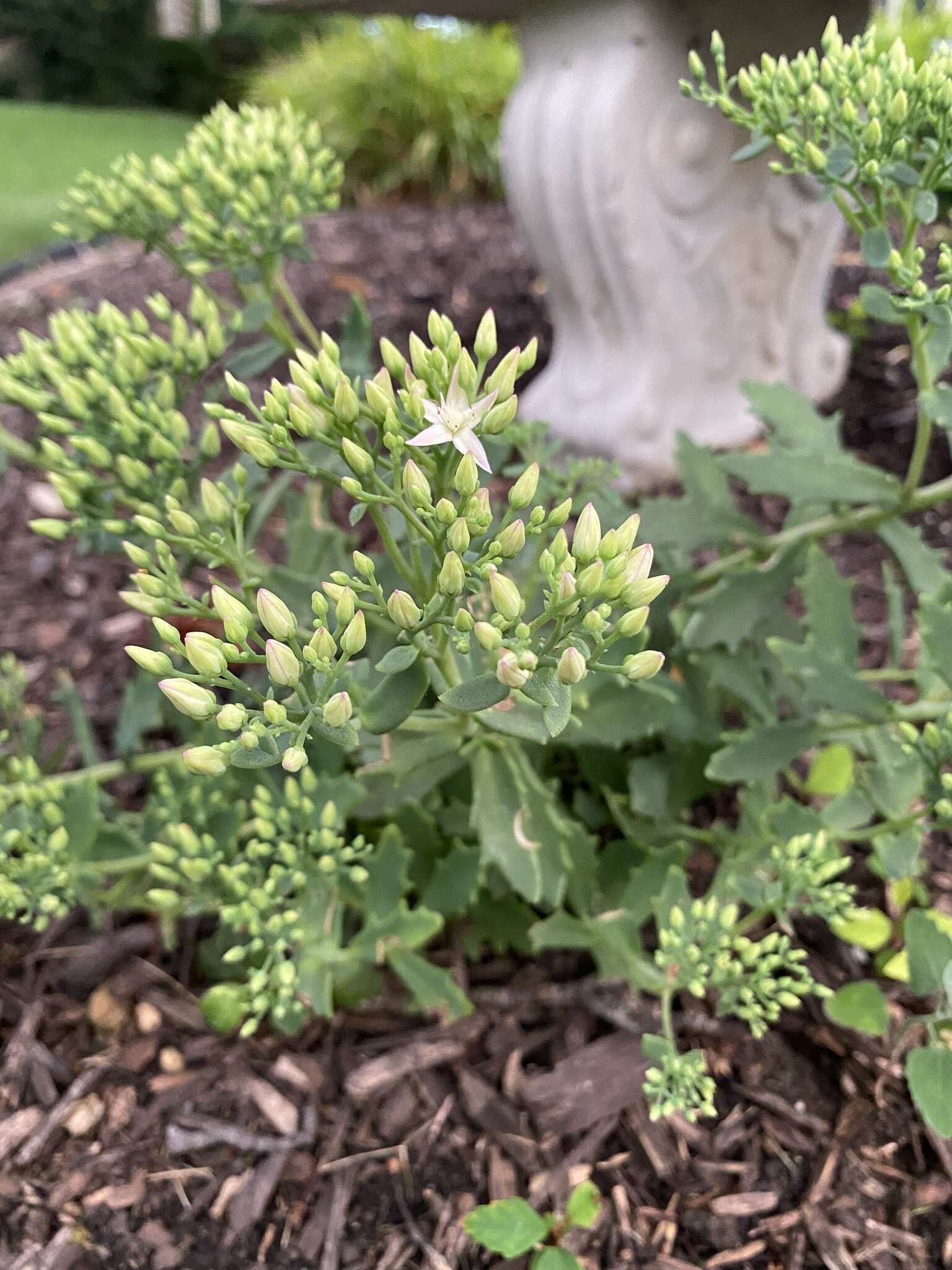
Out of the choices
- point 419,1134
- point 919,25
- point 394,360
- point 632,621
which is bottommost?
point 419,1134

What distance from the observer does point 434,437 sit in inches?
32.9

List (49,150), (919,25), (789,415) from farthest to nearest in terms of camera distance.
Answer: (49,150) < (919,25) < (789,415)

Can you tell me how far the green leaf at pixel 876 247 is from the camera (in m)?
1.11

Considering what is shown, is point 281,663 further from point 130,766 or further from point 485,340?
point 130,766

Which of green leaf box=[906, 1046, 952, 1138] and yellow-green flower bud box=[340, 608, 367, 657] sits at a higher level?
yellow-green flower bud box=[340, 608, 367, 657]

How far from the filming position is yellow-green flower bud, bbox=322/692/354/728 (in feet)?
2.53

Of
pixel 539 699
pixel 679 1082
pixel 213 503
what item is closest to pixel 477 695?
pixel 539 699

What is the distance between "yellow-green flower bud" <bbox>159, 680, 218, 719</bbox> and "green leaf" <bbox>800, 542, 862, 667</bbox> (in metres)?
0.94

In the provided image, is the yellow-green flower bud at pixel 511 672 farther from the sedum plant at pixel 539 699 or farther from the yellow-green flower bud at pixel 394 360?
the yellow-green flower bud at pixel 394 360

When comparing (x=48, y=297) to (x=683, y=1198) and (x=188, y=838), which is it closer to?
(x=188, y=838)

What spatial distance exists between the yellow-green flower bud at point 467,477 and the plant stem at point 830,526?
2.24ft

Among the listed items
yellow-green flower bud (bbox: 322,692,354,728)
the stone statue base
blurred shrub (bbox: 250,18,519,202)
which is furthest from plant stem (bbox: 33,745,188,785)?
blurred shrub (bbox: 250,18,519,202)

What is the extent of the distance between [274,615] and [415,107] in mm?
5803

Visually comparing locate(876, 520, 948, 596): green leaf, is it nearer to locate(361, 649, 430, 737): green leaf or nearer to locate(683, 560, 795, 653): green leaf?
locate(683, 560, 795, 653): green leaf
